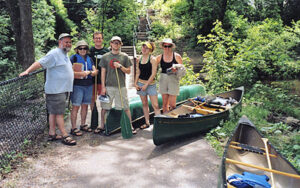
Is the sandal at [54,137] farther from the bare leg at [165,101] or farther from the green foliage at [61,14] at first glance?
the green foliage at [61,14]

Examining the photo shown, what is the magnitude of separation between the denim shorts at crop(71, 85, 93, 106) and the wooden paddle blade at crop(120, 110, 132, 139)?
0.79 meters

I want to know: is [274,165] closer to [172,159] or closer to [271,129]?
[172,159]

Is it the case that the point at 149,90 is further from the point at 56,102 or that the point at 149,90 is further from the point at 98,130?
the point at 56,102

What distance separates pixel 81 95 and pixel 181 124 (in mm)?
2146

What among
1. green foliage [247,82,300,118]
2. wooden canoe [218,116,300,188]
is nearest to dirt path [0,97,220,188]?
wooden canoe [218,116,300,188]

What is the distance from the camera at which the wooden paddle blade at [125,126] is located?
16.5ft

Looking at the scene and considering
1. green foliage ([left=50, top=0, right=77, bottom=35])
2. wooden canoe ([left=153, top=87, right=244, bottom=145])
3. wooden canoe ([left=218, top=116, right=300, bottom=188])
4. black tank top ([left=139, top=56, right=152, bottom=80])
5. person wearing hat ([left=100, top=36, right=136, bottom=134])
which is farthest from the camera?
green foliage ([left=50, top=0, right=77, bottom=35])

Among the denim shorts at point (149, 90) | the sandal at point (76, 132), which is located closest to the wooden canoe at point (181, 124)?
the denim shorts at point (149, 90)

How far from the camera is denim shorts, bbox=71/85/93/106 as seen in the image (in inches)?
190

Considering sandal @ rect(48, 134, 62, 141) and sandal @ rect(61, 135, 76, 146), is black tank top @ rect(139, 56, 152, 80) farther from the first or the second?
sandal @ rect(48, 134, 62, 141)

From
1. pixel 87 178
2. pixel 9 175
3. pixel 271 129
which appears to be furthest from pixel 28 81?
pixel 271 129

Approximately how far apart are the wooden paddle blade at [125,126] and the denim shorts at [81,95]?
0.79m

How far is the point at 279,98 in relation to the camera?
29.1ft

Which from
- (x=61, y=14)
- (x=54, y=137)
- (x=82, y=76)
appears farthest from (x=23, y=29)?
(x=61, y=14)
